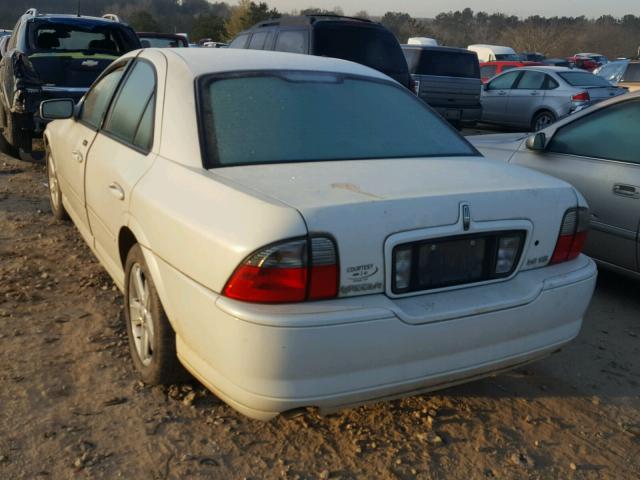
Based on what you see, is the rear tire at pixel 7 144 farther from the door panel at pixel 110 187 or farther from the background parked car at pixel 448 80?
the background parked car at pixel 448 80

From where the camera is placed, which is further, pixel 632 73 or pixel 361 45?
pixel 632 73

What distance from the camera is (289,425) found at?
2.90 metres

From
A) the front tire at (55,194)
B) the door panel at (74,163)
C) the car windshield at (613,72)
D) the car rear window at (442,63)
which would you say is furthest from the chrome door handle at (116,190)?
the car windshield at (613,72)

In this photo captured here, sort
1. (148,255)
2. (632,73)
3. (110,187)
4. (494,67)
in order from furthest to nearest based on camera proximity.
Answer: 1. (494,67)
2. (632,73)
3. (110,187)
4. (148,255)

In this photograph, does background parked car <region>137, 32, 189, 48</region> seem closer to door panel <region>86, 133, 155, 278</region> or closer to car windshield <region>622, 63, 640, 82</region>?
car windshield <region>622, 63, 640, 82</region>

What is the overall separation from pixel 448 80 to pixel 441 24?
254 ft

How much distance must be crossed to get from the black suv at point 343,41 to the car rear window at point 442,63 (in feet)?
11.0

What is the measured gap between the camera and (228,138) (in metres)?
2.96

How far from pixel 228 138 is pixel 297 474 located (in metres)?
1.44

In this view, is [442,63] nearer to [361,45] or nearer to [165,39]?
[361,45]

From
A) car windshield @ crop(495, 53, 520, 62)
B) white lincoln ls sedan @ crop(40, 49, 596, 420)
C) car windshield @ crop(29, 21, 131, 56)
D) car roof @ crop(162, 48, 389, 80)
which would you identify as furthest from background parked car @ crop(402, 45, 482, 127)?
car windshield @ crop(495, 53, 520, 62)

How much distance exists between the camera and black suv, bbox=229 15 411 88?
8.94 metres

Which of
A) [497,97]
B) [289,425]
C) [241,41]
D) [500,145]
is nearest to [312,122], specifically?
[289,425]

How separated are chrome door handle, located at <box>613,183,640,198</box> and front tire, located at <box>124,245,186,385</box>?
3019mm
